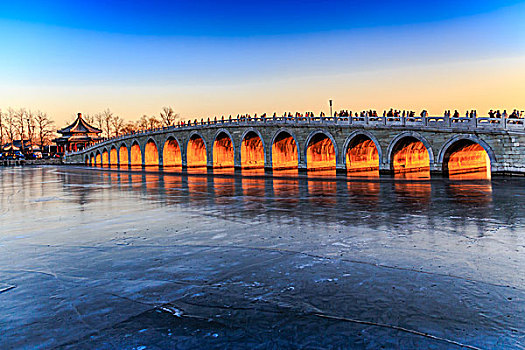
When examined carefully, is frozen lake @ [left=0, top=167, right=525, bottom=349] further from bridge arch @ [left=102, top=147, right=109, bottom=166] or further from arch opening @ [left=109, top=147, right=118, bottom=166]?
bridge arch @ [left=102, top=147, right=109, bottom=166]

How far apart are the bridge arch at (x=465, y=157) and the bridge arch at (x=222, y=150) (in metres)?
23.6

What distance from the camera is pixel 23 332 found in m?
4.50

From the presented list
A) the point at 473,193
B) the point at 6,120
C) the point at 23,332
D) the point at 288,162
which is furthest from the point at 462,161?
the point at 6,120

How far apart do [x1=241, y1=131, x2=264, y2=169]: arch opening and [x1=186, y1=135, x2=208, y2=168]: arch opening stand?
27.0 ft

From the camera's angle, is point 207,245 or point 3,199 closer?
point 207,245

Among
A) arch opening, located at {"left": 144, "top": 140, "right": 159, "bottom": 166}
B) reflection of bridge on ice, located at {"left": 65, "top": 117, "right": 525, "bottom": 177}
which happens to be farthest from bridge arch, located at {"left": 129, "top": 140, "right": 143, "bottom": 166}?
reflection of bridge on ice, located at {"left": 65, "top": 117, "right": 525, "bottom": 177}

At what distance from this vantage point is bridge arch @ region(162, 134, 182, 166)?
177 feet

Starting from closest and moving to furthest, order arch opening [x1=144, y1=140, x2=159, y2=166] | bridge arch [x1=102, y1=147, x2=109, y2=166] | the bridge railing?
the bridge railing < arch opening [x1=144, y1=140, x2=159, y2=166] < bridge arch [x1=102, y1=147, x2=109, y2=166]

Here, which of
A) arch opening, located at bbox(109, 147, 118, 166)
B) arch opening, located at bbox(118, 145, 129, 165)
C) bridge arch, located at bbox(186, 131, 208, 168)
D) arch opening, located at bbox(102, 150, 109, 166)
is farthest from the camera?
arch opening, located at bbox(102, 150, 109, 166)

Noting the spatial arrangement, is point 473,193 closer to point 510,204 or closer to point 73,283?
point 510,204

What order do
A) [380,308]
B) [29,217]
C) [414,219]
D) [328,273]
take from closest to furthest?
[380,308] < [328,273] < [414,219] < [29,217]

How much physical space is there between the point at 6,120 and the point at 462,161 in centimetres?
9347

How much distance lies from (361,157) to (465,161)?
7.83 m

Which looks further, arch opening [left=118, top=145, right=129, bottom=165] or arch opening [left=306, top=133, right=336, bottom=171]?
arch opening [left=118, top=145, right=129, bottom=165]
